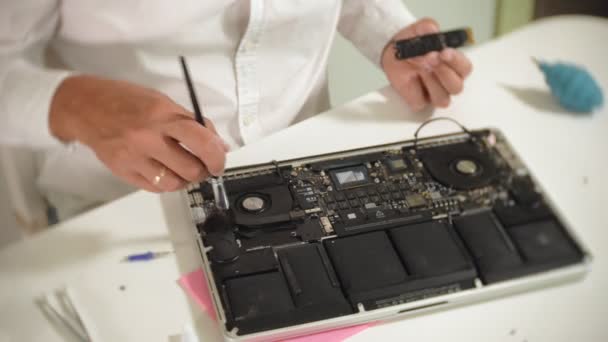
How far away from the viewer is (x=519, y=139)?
782 millimetres

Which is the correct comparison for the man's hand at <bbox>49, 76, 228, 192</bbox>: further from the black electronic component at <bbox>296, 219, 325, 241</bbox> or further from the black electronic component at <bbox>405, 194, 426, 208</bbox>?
the black electronic component at <bbox>405, 194, 426, 208</bbox>

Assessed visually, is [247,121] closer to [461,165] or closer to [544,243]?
[461,165]

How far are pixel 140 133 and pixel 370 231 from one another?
0.25 meters

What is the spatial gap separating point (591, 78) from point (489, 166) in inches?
10.4

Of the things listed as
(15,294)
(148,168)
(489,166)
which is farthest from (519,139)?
(15,294)

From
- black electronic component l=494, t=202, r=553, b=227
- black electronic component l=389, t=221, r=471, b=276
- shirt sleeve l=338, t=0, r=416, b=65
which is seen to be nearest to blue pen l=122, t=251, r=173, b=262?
black electronic component l=389, t=221, r=471, b=276

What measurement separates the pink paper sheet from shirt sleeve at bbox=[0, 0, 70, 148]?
0.21m

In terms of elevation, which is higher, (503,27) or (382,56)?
(503,27)

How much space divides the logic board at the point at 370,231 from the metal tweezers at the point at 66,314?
13cm

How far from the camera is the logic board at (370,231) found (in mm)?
546

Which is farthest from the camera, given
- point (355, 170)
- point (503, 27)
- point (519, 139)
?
point (503, 27)

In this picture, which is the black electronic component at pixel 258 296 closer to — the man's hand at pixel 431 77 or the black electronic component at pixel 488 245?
the black electronic component at pixel 488 245

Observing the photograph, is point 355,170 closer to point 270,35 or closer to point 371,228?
point 371,228

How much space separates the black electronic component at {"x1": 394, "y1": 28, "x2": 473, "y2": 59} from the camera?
799 millimetres
